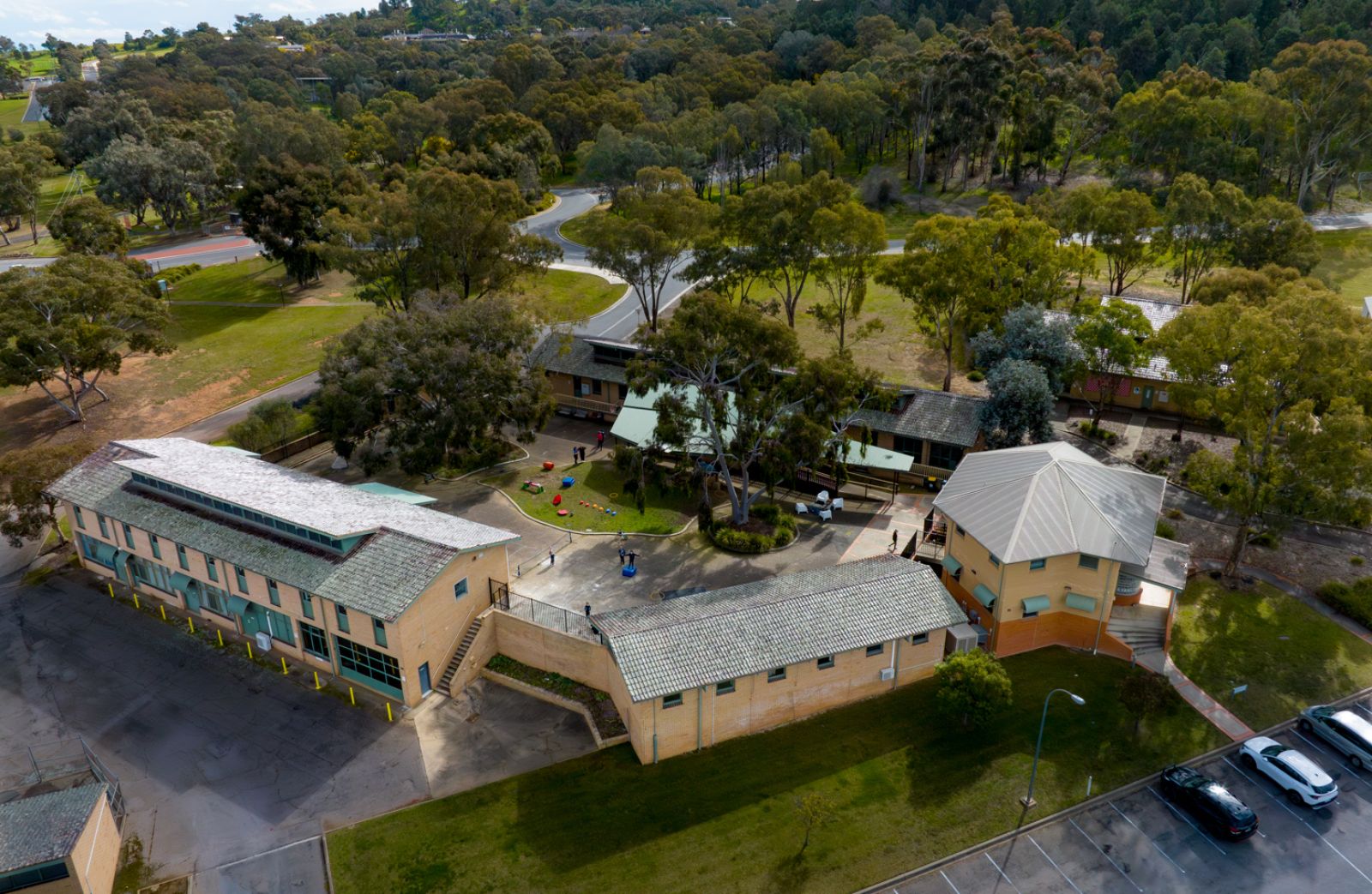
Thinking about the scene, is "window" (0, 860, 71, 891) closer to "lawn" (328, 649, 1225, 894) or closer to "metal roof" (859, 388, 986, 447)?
"lawn" (328, 649, 1225, 894)

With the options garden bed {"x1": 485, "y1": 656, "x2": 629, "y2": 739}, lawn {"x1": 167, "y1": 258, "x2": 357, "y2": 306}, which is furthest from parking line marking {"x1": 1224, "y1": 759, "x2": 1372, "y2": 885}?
lawn {"x1": 167, "y1": 258, "x2": 357, "y2": 306}

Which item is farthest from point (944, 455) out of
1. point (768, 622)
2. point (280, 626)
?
point (280, 626)

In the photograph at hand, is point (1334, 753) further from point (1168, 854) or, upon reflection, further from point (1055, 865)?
point (1055, 865)

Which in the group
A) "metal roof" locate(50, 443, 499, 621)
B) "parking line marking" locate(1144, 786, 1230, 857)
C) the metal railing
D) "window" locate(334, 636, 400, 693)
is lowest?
"parking line marking" locate(1144, 786, 1230, 857)

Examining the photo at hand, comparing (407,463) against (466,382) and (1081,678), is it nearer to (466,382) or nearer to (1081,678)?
(466,382)

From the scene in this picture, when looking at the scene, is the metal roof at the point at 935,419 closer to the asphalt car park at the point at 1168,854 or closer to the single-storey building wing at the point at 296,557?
the asphalt car park at the point at 1168,854

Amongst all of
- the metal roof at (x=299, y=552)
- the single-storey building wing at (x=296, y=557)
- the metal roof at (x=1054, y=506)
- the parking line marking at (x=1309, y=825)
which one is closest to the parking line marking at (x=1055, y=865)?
the parking line marking at (x=1309, y=825)
